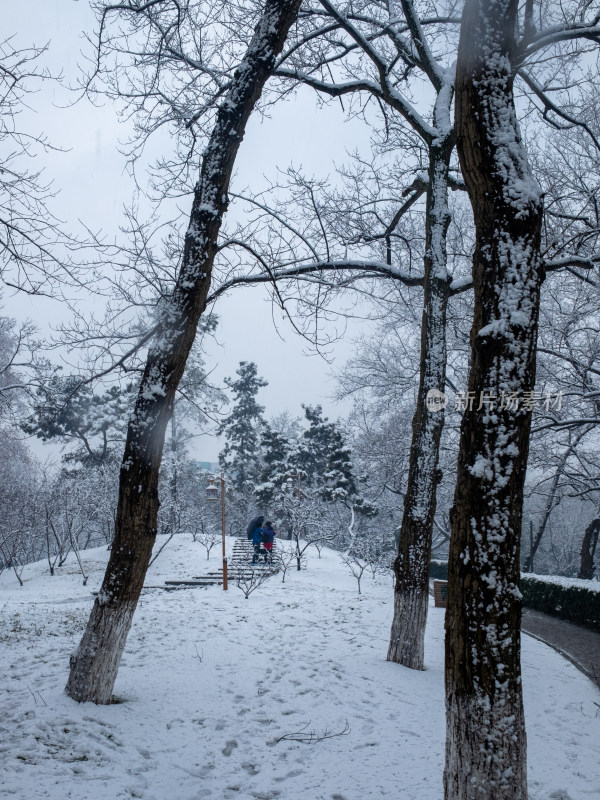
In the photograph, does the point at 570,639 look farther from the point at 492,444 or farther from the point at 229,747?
the point at 492,444

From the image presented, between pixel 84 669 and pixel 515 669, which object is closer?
pixel 515 669

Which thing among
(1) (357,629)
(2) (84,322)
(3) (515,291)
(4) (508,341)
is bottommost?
(1) (357,629)

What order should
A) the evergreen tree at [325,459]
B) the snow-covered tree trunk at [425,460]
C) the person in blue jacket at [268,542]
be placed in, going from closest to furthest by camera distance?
the snow-covered tree trunk at [425,460]
the person in blue jacket at [268,542]
the evergreen tree at [325,459]

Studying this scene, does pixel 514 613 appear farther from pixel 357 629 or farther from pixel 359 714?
pixel 357 629

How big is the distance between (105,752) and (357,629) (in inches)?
214

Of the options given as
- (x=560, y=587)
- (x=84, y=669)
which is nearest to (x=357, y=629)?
(x=84, y=669)

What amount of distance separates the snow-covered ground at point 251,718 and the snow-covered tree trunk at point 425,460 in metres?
0.43

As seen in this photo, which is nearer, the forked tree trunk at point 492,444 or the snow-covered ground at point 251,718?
the forked tree trunk at point 492,444

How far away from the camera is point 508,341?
276 cm

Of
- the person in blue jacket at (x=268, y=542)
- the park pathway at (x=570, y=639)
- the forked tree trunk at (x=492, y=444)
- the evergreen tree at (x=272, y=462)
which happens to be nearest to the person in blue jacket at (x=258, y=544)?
the person in blue jacket at (x=268, y=542)

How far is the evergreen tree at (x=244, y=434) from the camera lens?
34.6 m

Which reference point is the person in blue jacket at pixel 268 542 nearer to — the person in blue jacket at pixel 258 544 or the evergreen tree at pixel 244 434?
the person in blue jacket at pixel 258 544

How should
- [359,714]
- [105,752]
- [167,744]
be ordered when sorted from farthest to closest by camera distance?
[359,714] → [167,744] → [105,752]

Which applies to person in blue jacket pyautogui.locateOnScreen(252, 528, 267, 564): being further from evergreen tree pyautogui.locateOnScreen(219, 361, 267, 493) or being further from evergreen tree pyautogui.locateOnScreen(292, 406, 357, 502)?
evergreen tree pyautogui.locateOnScreen(219, 361, 267, 493)
